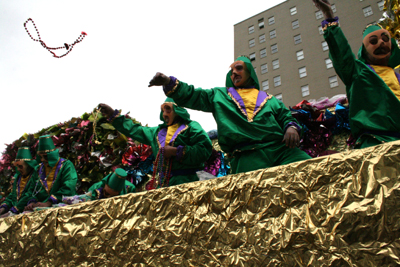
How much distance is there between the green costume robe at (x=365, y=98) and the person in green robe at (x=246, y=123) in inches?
15.2

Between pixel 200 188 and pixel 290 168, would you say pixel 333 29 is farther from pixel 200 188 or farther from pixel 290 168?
pixel 200 188

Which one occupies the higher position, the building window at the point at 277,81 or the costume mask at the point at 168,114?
the building window at the point at 277,81

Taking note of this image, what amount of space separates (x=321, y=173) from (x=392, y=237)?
293 mm

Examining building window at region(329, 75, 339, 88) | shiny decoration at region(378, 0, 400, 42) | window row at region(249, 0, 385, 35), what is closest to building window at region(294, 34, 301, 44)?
window row at region(249, 0, 385, 35)

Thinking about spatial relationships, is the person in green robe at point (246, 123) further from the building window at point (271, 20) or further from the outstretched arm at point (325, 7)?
the building window at point (271, 20)

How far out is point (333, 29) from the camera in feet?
6.12

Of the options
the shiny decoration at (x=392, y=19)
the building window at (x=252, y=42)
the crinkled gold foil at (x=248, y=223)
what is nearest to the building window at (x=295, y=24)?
the building window at (x=252, y=42)

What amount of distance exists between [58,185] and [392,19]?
13.3ft

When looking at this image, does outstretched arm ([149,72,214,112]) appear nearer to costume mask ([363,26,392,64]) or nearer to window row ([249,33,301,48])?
costume mask ([363,26,392,64])

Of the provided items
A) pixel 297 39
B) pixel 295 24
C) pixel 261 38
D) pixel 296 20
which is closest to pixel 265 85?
pixel 297 39

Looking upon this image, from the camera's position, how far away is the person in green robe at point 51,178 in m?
3.50

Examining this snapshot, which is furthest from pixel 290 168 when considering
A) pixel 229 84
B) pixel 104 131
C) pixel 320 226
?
pixel 104 131

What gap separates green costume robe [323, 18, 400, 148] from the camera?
177 cm

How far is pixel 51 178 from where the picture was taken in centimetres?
361
